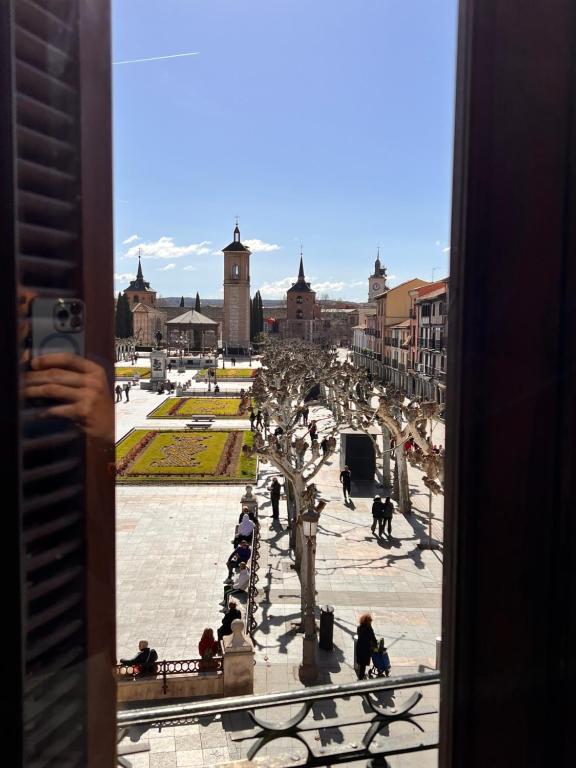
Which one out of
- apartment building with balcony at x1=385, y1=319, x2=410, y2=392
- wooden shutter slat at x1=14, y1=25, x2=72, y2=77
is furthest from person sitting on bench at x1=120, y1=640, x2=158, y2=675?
apartment building with balcony at x1=385, y1=319, x2=410, y2=392

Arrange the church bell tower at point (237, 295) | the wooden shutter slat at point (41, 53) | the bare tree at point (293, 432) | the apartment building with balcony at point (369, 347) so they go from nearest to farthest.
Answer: the wooden shutter slat at point (41, 53) < the bare tree at point (293, 432) < the apartment building with balcony at point (369, 347) < the church bell tower at point (237, 295)

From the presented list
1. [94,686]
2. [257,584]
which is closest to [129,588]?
[257,584]

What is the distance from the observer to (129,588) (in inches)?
374

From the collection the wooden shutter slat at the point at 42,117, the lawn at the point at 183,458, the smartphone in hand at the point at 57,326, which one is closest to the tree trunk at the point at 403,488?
the lawn at the point at 183,458

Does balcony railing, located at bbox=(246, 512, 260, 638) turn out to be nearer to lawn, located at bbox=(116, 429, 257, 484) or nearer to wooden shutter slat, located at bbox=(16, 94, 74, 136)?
lawn, located at bbox=(116, 429, 257, 484)

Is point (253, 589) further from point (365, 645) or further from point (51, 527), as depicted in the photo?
point (51, 527)

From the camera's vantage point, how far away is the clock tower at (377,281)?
265 feet

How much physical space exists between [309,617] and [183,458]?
39.3 feet

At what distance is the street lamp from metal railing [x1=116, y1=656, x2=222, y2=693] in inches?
40.8

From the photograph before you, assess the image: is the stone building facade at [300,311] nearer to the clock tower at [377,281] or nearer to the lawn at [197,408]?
the clock tower at [377,281]

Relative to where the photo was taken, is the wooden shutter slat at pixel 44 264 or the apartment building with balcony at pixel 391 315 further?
the apartment building with balcony at pixel 391 315

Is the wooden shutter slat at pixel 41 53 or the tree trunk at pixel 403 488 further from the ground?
the wooden shutter slat at pixel 41 53

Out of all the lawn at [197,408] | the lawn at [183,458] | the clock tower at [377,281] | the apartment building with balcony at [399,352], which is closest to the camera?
the lawn at [183,458]

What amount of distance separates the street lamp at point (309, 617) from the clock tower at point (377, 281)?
72398 millimetres
